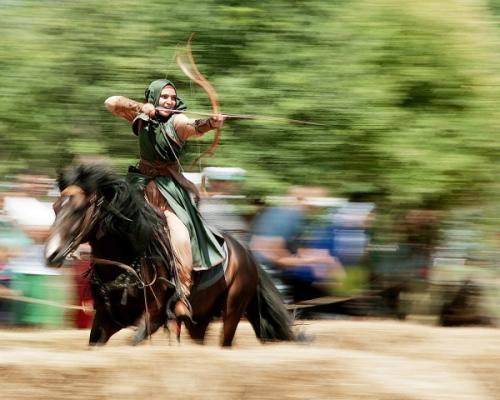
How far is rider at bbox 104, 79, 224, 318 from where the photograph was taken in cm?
794

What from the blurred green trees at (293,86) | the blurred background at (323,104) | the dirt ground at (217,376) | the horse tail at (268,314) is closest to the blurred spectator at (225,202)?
the blurred background at (323,104)

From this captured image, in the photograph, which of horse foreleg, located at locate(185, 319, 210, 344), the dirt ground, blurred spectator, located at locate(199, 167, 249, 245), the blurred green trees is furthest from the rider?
the blurred green trees

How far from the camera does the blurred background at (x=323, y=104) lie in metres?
10.9

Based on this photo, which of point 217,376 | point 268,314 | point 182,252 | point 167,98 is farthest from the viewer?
point 268,314

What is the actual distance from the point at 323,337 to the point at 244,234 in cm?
194

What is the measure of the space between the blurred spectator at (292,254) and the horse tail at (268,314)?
0.76 metres

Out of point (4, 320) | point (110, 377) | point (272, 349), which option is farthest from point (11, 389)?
point (4, 320)

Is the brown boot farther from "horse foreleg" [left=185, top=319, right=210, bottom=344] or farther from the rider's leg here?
"horse foreleg" [left=185, top=319, right=210, bottom=344]

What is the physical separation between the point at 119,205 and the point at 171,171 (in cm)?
63

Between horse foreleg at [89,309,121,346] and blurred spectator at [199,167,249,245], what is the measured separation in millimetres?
2510

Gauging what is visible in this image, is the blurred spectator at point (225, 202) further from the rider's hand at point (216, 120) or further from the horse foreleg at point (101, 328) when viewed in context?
the horse foreleg at point (101, 328)

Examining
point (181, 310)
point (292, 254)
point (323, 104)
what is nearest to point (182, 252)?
point (181, 310)

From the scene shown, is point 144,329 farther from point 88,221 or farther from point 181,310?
point 88,221

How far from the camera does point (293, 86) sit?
11.0m
